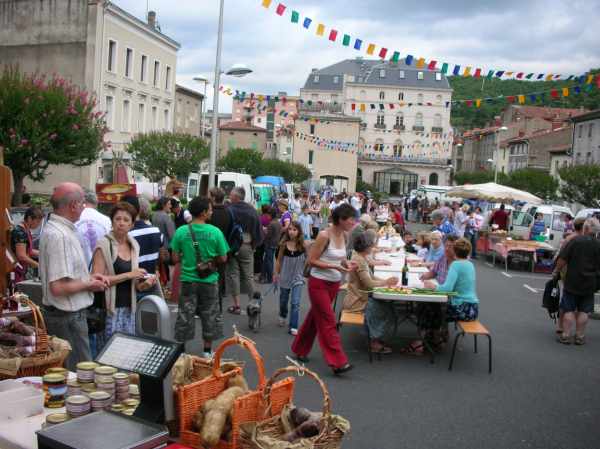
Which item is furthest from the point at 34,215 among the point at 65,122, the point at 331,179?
the point at 331,179

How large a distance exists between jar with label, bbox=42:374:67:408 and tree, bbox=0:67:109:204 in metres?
18.4

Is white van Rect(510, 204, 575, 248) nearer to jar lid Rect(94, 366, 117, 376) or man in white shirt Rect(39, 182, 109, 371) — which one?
man in white shirt Rect(39, 182, 109, 371)

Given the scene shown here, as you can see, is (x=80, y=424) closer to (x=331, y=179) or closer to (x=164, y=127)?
(x=164, y=127)

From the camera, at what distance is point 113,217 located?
5.84m

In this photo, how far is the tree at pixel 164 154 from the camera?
3656 centimetres

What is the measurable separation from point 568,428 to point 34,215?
7446mm

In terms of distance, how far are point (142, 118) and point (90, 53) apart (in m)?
7.30

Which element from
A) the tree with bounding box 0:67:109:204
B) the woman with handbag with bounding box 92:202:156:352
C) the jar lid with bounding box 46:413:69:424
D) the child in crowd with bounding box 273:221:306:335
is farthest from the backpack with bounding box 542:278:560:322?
the tree with bounding box 0:67:109:204

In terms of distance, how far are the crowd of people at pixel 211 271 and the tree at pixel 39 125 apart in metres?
10.2

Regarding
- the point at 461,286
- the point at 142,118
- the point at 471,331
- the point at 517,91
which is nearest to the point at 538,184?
the point at 517,91

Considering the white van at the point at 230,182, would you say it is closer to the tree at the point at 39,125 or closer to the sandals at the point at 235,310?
the tree at the point at 39,125

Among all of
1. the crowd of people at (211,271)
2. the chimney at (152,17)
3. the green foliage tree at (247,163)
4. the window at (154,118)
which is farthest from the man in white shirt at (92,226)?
the green foliage tree at (247,163)

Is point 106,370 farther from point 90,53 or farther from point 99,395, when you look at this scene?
point 90,53

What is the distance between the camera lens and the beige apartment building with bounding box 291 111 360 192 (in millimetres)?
83875
